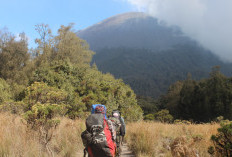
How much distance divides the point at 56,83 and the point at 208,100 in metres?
31.0

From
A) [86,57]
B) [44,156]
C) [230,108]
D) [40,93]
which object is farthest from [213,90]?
[44,156]

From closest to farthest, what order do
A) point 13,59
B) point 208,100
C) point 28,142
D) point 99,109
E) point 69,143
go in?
point 99,109 < point 28,142 < point 69,143 < point 13,59 < point 208,100

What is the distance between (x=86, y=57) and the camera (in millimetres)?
39719

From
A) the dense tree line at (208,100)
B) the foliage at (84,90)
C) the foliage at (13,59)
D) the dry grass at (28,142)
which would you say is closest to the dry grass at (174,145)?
the dry grass at (28,142)

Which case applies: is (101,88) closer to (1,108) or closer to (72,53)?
(1,108)

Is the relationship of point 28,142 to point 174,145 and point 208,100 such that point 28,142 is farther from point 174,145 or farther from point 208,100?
point 208,100

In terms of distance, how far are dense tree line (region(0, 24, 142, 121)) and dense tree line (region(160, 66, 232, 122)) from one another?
23.5 meters

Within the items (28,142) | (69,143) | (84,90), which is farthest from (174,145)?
(84,90)

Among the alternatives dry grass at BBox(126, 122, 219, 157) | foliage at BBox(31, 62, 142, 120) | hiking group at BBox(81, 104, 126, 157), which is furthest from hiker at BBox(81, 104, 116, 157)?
foliage at BBox(31, 62, 142, 120)

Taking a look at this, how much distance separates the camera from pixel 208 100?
3622 cm

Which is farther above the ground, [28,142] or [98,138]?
[98,138]

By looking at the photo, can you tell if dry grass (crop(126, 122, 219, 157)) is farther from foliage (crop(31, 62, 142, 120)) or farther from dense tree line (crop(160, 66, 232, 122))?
dense tree line (crop(160, 66, 232, 122))

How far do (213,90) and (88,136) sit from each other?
38270mm

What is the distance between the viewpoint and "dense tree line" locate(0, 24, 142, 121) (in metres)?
9.70
